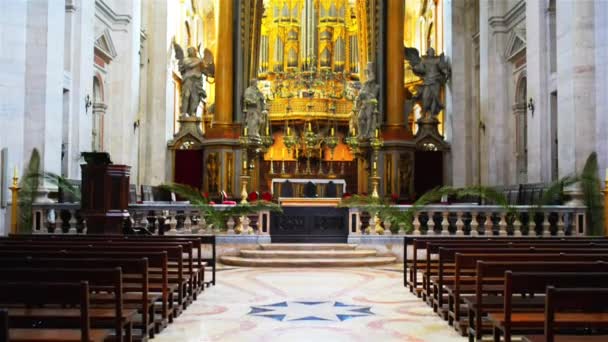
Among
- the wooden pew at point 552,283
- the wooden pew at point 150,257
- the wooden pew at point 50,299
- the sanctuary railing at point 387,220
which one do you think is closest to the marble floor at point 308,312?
the wooden pew at point 150,257

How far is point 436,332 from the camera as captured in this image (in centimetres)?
696

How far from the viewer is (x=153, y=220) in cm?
1408

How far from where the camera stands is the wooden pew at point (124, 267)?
5.43 metres

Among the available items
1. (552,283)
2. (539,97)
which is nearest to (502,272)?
(552,283)

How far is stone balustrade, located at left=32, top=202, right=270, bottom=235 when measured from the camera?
44.4ft

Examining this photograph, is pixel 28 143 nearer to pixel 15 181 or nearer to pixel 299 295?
pixel 15 181

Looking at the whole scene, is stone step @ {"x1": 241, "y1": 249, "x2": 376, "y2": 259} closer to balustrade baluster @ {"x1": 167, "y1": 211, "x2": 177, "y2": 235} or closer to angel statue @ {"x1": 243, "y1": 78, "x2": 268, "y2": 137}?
balustrade baluster @ {"x1": 167, "y1": 211, "x2": 177, "y2": 235}

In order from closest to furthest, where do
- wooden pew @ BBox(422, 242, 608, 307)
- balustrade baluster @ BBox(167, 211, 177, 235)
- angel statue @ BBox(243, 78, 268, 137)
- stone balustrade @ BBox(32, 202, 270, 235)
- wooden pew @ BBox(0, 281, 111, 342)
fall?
1. wooden pew @ BBox(0, 281, 111, 342)
2. wooden pew @ BBox(422, 242, 608, 307)
3. stone balustrade @ BBox(32, 202, 270, 235)
4. balustrade baluster @ BBox(167, 211, 177, 235)
5. angel statue @ BBox(243, 78, 268, 137)

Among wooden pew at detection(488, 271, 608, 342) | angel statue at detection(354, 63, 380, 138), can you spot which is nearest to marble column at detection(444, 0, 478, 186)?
angel statue at detection(354, 63, 380, 138)

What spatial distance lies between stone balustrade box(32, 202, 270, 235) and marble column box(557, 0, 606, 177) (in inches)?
256

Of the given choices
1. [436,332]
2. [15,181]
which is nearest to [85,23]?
[15,181]

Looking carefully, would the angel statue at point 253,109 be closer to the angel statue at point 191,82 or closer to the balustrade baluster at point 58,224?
the angel statue at point 191,82

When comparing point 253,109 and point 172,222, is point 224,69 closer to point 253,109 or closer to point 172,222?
point 253,109

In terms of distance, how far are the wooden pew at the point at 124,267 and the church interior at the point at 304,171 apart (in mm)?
22
